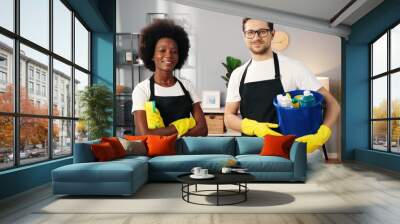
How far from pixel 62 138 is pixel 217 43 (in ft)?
12.9

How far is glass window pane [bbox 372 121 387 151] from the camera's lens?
329 inches

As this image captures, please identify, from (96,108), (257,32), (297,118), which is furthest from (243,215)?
(96,108)

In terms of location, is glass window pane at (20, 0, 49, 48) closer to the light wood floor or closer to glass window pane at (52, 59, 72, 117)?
glass window pane at (52, 59, 72, 117)

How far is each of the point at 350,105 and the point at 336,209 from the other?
18.2ft

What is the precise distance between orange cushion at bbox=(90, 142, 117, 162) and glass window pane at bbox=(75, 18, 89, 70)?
302 centimetres

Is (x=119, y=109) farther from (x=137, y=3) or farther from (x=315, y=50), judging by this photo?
(x=315, y=50)

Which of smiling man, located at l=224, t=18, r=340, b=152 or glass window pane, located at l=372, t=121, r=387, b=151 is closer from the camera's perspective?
smiling man, located at l=224, t=18, r=340, b=152

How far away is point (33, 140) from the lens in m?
5.91

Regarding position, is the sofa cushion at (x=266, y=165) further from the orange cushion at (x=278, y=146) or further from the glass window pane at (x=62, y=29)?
the glass window pane at (x=62, y=29)

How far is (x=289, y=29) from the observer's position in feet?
30.7

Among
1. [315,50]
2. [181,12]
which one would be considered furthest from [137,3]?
[315,50]

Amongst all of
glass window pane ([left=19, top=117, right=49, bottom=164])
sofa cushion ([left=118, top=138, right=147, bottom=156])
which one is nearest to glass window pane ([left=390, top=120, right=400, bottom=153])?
sofa cushion ([left=118, top=138, right=147, bottom=156])

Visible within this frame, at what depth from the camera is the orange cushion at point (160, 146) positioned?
21.0 feet

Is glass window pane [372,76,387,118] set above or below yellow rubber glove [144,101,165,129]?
above
